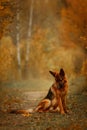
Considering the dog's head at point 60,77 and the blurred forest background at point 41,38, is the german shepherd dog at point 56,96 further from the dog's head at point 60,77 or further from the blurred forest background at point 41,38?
the blurred forest background at point 41,38

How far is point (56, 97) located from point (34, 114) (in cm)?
55

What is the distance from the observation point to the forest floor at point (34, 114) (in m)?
8.09

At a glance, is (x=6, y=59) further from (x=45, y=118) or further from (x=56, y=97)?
(x=45, y=118)

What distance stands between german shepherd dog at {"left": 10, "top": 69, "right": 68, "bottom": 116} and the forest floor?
9 centimetres

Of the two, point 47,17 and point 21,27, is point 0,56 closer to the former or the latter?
point 21,27

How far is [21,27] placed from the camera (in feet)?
27.5

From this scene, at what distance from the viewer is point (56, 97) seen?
27.1 feet

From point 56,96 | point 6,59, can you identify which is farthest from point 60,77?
point 6,59

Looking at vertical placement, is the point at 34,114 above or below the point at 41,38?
below

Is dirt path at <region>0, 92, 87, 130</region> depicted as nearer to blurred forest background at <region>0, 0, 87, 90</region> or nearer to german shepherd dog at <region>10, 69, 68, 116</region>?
german shepherd dog at <region>10, 69, 68, 116</region>

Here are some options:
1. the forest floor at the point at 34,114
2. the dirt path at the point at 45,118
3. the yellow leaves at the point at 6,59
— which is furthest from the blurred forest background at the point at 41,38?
the dirt path at the point at 45,118

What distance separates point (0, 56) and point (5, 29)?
549mm

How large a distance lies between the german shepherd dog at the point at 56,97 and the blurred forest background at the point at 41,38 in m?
0.16

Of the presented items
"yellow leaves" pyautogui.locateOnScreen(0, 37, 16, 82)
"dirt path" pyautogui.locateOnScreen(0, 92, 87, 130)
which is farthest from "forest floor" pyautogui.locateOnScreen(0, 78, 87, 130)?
"yellow leaves" pyautogui.locateOnScreen(0, 37, 16, 82)
